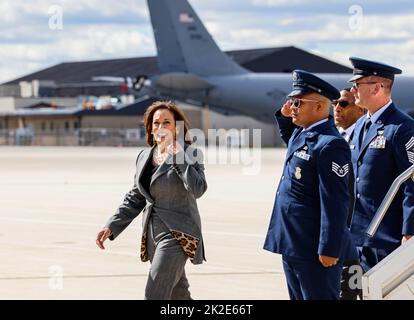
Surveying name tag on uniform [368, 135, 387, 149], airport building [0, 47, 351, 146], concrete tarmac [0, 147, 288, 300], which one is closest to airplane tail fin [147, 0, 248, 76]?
airport building [0, 47, 351, 146]

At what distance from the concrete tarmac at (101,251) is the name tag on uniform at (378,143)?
2.61 m

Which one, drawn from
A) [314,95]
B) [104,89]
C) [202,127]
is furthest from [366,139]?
[104,89]

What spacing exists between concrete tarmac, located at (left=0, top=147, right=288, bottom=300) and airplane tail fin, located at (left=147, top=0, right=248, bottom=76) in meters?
31.1

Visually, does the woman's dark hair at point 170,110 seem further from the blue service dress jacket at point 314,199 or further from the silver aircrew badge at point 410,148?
the silver aircrew badge at point 410,148

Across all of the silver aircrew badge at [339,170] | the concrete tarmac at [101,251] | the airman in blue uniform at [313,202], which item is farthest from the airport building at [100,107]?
the silver aircrew badge at [339,170]

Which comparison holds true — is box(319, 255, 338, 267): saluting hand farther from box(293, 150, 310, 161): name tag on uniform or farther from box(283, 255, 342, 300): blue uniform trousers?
box(293, 150, 310, 161): name tag on uniform

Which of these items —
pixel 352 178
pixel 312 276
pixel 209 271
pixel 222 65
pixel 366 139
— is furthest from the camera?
pixel 222 65

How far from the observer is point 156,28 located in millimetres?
61500

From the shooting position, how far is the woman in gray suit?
24.7 ft

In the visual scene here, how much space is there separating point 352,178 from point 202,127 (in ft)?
257

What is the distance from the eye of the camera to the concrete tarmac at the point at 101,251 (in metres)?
10.5

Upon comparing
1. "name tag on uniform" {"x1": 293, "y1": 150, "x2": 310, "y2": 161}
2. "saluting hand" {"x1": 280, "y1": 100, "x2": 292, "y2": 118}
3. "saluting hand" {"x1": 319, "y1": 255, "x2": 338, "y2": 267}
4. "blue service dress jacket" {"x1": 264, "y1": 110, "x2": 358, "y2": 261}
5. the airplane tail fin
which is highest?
"saluting hand" {"x1": 280, "y1": 100, "x2": 292, "y2": 118}

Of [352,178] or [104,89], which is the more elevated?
[352,178]

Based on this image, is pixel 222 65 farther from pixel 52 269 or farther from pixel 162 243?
pixel 162 243
